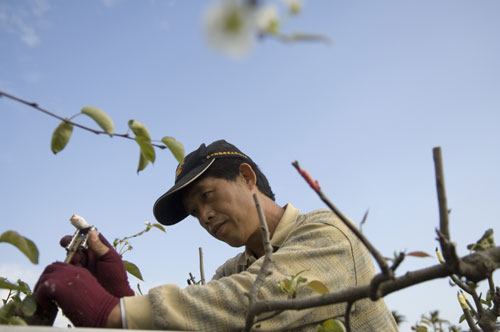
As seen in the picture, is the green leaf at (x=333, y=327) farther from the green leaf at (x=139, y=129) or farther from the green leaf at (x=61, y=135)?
the green leaf at (x=61, y=135)

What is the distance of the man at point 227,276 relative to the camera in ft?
3.14

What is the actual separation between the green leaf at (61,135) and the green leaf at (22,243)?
184mm

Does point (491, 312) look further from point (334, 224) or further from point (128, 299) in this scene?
point (128, 299)

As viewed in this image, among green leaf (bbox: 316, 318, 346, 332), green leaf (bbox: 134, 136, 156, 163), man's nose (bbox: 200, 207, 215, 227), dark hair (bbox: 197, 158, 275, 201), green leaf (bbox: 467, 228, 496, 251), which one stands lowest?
green leaf (bbox: 316, 318, 346, 332)

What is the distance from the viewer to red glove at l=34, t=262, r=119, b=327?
936mm

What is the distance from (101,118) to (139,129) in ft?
0.27

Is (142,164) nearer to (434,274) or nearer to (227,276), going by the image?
(227,276)

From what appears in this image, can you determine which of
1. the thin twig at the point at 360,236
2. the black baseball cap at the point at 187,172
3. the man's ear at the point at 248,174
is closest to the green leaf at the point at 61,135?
the thin twig at the point at 360,236

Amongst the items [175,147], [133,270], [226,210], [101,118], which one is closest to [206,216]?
[226,210]

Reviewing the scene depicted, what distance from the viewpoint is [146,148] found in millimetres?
954

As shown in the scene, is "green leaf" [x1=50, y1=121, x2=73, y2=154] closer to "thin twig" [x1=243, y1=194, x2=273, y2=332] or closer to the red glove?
the red glove

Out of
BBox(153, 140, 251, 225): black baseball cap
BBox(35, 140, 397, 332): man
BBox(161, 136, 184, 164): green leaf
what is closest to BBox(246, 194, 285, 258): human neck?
BBox(35, 140, 397, 332): man

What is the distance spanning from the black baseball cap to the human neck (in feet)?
0.86

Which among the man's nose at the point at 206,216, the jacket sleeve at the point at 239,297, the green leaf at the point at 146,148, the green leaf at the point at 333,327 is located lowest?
the green leaf at the point at 333,327
